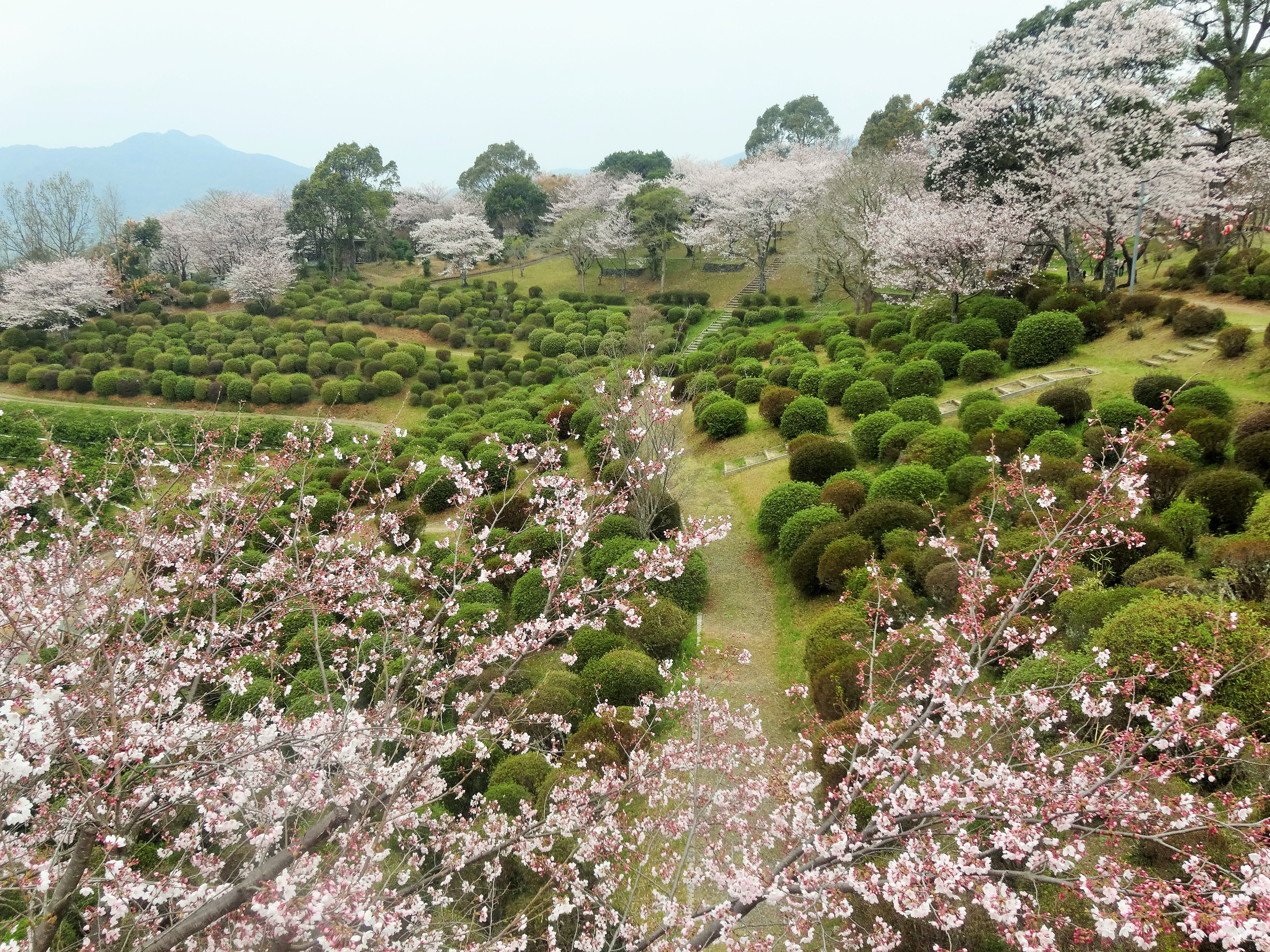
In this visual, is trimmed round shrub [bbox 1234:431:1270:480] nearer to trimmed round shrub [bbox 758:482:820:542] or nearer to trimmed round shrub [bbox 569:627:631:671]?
trimmed round shrub [bbox 758:482:820:542]

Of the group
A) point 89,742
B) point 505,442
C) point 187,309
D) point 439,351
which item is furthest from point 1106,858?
point 187,309

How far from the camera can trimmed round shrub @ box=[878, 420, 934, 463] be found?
12.1 m

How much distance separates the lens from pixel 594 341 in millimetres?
30453

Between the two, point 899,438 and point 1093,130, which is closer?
point 899,438

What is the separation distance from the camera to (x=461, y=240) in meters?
43.8

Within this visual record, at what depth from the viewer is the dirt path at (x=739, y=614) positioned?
28.1ft

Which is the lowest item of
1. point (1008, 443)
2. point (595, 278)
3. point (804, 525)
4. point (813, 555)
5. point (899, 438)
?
point (813, 555)

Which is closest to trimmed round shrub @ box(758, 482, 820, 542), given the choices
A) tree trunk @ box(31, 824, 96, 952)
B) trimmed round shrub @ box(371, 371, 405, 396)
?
tree trunk @ box(31, 824, 96, 952)

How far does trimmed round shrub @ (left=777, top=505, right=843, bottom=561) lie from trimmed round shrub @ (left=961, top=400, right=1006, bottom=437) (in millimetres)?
3232

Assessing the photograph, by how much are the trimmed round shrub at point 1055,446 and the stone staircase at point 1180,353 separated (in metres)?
4.12

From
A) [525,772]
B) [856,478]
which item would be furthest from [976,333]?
[525,772]

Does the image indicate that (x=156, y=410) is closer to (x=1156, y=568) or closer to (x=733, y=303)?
(x=733, y=303)

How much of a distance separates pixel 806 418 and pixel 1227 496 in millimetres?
8145

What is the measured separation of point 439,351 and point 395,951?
31134mm
